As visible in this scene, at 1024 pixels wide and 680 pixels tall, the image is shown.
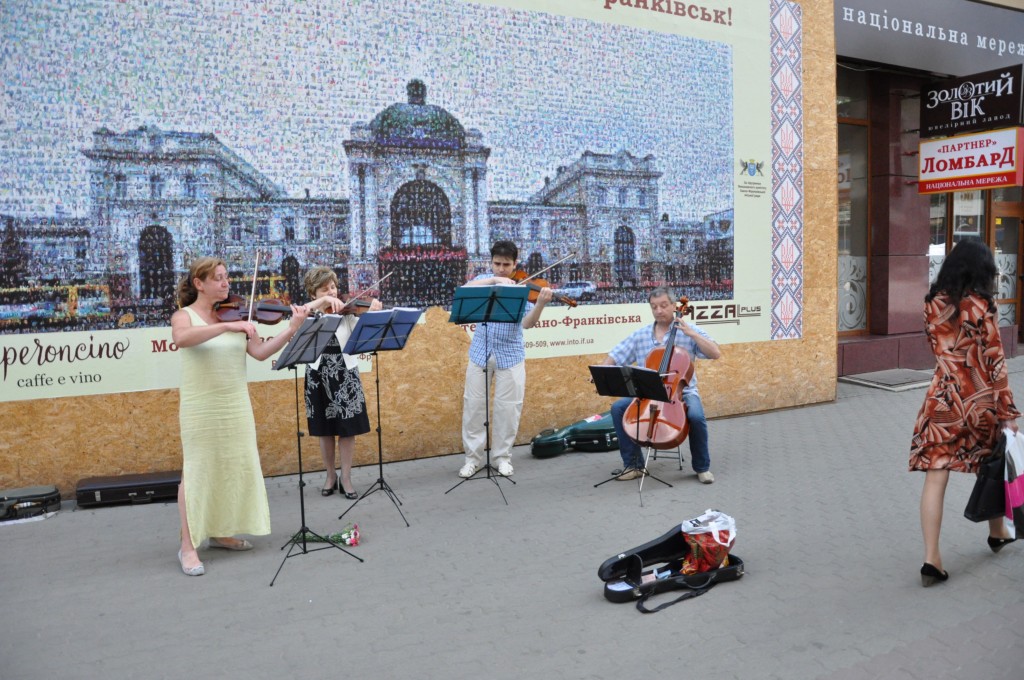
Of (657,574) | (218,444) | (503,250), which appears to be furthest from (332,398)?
(657,574)

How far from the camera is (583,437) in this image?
25.3ft

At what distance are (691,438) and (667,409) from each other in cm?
54

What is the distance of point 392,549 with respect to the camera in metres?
5.11

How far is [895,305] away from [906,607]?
8739 mm

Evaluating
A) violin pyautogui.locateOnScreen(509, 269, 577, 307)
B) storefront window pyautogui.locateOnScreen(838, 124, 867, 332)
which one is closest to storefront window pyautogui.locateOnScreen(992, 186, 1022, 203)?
storefront window pyautogui.locateOnScreen(838, 124, 867, 332)

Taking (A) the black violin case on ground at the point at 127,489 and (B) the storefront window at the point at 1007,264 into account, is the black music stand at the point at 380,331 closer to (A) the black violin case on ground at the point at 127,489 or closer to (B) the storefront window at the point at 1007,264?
(A) the black violin case on ground at the point at 127,489

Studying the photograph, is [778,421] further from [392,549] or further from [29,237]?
[29,237]

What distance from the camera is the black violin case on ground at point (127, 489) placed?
605 cm

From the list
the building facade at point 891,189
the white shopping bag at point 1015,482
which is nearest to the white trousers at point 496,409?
the white shopping bag at point 1015,482

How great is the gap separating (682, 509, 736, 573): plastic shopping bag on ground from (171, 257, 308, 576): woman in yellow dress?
2493 millimetres

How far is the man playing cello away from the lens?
20.9ft

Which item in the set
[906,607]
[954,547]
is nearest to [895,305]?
[954,547]

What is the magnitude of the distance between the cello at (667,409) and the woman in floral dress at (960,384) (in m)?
1.98

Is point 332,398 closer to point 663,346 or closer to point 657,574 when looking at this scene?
point 663,346
